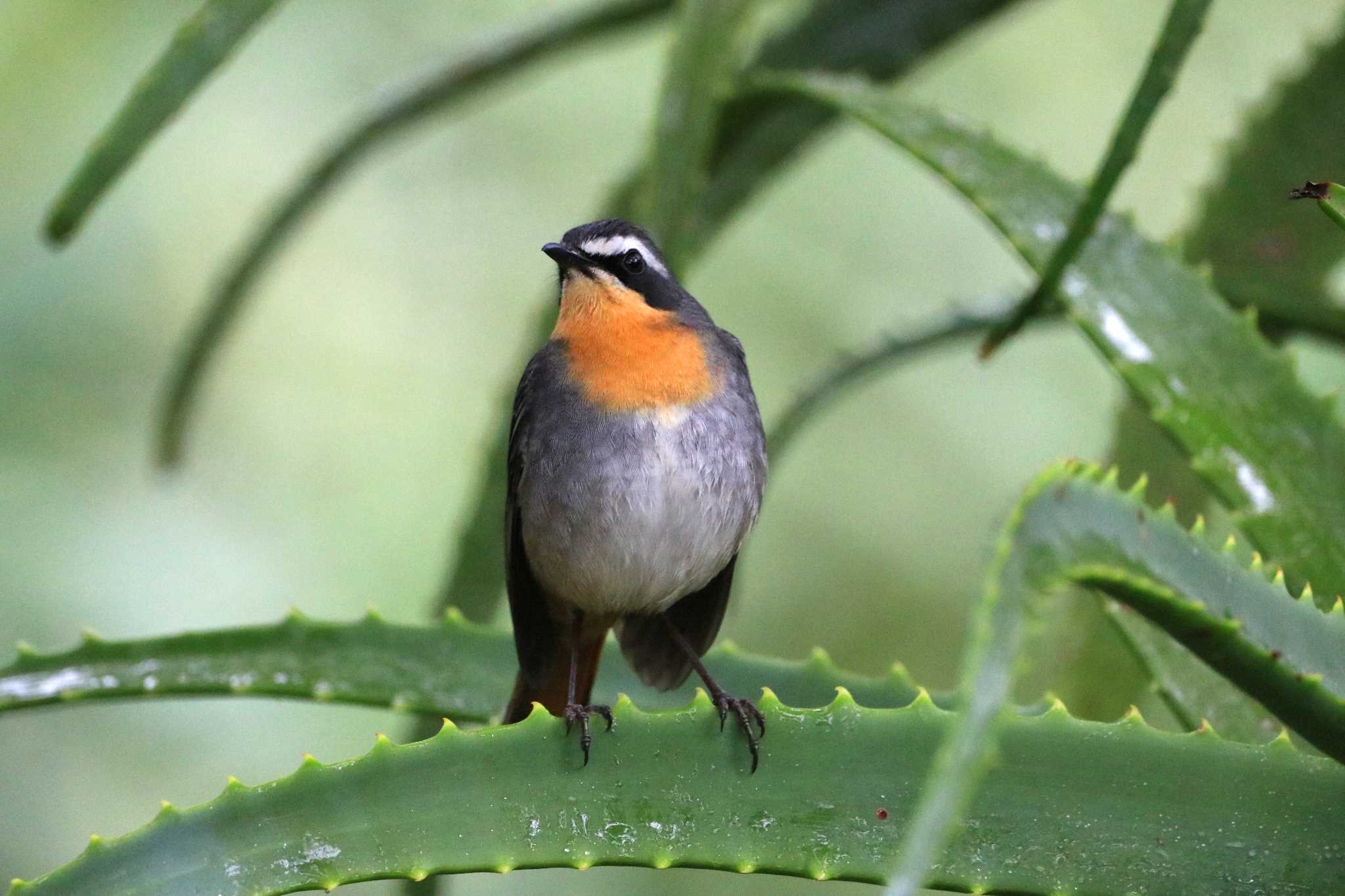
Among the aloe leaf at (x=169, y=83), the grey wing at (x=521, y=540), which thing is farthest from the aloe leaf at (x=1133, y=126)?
the aloe leaf at (x=169, y=83)

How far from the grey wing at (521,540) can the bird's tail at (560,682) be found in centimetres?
4

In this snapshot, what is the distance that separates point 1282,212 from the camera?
2.30 m

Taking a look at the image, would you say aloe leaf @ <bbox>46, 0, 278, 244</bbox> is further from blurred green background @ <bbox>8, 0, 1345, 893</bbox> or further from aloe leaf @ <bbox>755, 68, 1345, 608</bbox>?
blurred green background @ <bbox>8, 0, 1345, 893</bbox>

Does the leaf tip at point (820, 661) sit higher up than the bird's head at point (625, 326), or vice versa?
the bird's head at point (625, 326)

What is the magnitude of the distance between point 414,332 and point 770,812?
349 centimetres

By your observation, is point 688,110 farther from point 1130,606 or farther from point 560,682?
point 1130,606

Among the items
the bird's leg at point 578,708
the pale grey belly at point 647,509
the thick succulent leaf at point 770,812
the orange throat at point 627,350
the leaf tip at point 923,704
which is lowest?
the thick succulent leaf at point 770,812

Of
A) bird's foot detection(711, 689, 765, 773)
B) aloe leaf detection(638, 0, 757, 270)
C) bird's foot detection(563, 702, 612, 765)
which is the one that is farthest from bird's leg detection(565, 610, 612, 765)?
aloe leaf detection(638, 0, 757, 270)

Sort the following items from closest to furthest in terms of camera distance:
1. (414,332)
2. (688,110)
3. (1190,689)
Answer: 1. (1190,689)
2. (688,110)
3. (414,332)

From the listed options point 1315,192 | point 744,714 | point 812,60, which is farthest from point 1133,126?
point 812,60

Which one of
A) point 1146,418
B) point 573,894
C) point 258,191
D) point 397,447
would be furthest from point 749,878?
point 258,191

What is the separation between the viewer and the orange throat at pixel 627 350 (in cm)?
217

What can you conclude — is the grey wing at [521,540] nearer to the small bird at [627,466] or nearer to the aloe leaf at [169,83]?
the small bird at [627,466]

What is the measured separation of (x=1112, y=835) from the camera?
4.03ft
